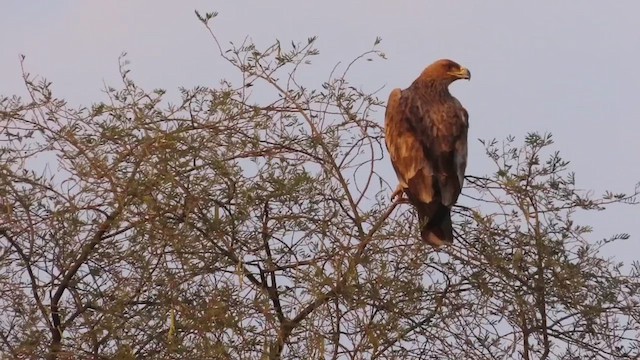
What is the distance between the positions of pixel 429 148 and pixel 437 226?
952mm

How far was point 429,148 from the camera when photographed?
19.2 ft

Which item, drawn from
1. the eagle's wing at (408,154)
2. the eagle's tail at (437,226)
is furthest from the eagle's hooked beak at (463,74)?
the eagle's tail at (437,226)

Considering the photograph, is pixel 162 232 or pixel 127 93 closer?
pixel 162 232

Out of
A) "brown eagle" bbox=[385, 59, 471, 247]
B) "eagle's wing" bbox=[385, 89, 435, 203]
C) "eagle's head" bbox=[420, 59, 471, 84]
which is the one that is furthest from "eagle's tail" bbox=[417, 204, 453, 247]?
"eagle's head" bbox=[420, 59, 471, 84]

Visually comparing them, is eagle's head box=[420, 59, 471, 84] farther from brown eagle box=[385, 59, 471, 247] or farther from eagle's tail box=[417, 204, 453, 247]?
eagle's tail box=[417, 204, 453, 247]

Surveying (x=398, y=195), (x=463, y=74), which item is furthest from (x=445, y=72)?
(x=398, y=195)

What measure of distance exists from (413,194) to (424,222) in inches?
25.5

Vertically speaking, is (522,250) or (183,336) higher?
(522,250)

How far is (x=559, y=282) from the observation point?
4531mm

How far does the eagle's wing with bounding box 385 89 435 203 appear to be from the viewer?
5.55 m

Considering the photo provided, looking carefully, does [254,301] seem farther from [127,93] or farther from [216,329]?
[127,93]

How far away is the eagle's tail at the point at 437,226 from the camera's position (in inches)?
187

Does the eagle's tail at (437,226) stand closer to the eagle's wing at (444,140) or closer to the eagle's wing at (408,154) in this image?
the eagle's wing at (444,140)

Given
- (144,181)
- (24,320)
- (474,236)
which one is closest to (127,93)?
(144,181)
